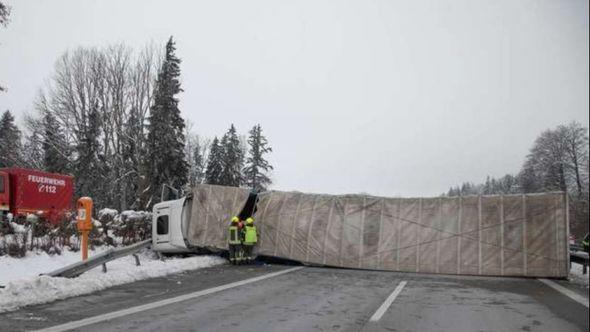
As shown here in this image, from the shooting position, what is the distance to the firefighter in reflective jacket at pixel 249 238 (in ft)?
58.2

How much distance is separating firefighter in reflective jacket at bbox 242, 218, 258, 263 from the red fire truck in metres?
7.34

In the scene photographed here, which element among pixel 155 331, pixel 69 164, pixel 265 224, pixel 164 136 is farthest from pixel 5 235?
pixel 69 164

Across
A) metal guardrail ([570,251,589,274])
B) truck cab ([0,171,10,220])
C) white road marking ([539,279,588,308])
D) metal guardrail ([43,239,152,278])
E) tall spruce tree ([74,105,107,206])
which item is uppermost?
tall spruce tree ([74,105,107,206])

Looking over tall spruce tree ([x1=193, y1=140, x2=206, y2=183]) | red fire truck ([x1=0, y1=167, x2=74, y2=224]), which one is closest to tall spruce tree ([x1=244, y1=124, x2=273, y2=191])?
tall spruce tree ([x1=193, y1=140, x2=206, y2=183])

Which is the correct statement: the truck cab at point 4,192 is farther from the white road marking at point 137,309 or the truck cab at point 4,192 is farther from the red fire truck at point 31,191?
the white road marking at point 137,309

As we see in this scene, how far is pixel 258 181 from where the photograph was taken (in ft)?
232

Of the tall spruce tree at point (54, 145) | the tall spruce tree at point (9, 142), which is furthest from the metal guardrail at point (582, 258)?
the tall spruce tree at point (54, 145)

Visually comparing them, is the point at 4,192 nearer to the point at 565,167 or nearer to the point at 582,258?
the point at 582,258

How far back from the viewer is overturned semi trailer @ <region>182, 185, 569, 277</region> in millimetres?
15742

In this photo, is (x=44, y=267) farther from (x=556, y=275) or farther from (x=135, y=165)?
(x=135, y=165)

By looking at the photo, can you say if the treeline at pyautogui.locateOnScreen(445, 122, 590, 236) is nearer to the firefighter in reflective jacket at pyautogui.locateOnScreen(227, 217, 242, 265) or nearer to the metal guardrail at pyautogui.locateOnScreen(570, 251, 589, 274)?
the metal guardrail at pyautogui.locateOnScreen(570, 251, 589, 274)

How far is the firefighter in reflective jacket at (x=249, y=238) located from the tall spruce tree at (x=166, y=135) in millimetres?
22802

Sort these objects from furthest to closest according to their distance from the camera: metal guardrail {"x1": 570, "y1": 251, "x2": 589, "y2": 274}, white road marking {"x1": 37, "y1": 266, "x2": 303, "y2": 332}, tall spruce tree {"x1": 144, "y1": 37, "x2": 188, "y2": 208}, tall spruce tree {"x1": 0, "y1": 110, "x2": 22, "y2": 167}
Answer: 1. tall spruce tree {"x1": 144, "y1": 37, "x2": 188, "y2": 208}
2. tall spruce tree {"x1": 0, "y1": 110, "x2": 22, "y2": 167}
3. white road marking {"x1": 37, "y1": 266, "x2": 303, "y2": 332}
4. metal guardrail {"x1": 570, "y1": 251, "x2": 589, "y2": 274}

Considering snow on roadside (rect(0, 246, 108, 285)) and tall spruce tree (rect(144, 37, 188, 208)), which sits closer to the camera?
snow on roadside (rect(0, 246, 108, 285))
